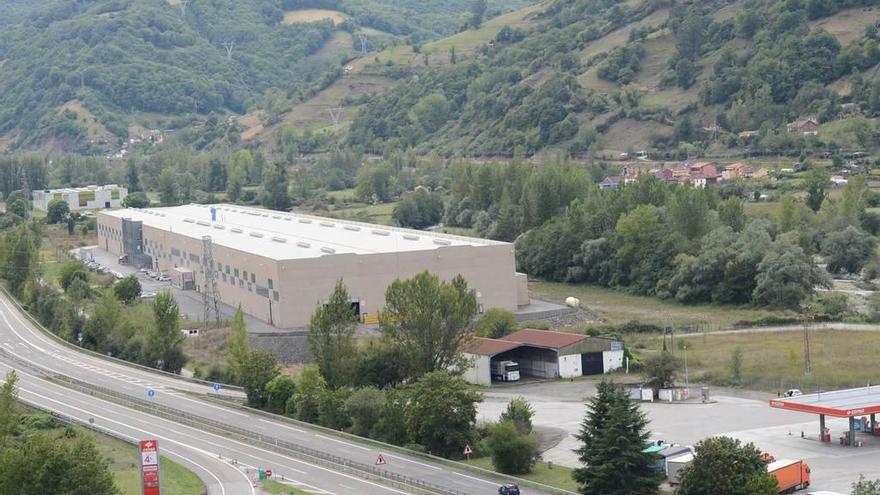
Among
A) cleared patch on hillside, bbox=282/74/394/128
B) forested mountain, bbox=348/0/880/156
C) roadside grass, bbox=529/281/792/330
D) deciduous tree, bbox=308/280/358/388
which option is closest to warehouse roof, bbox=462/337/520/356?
deciduous tree, bbox=308/280/358/388

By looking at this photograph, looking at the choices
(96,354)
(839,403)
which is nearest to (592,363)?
(839,403)

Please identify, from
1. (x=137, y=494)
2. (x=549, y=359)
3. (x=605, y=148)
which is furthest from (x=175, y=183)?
(x=137, y=494)

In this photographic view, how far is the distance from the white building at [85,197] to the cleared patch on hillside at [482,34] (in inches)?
2038

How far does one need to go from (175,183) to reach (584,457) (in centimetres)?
8423

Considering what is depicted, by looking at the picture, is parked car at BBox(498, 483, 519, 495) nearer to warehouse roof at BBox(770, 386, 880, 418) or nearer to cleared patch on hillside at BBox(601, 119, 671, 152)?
warehouse roof at BBox(770, 386, 880, 418)

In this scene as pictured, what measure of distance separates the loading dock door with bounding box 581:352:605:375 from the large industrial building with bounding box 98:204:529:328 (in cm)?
1025

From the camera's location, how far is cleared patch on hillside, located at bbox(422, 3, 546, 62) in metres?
150

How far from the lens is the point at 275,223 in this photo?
2810 inches

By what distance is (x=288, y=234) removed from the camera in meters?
64.3

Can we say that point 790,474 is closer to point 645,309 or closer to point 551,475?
point 551,475

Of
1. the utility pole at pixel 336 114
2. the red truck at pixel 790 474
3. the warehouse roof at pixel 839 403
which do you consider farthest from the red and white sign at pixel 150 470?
the utility pole at pixel 336 114

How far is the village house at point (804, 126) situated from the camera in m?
90.9

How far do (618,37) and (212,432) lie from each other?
9194cm

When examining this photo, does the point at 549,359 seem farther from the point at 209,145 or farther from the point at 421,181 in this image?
the point at 209,145
